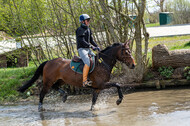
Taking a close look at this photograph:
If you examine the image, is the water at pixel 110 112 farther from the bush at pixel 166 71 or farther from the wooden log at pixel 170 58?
the wooden log at pixel 170 58

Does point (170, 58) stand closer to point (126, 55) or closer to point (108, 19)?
point (108, 19)

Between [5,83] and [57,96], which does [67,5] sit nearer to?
[57,96]

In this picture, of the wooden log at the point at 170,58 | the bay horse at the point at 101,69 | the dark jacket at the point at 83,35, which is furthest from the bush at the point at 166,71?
the dark jacket at the point at 83,35

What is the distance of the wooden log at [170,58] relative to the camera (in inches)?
392

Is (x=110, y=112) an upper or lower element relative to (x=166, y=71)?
lower

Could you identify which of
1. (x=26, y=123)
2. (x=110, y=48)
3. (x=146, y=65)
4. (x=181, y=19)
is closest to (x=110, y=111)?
(x=110, y=48)

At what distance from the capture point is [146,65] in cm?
1010

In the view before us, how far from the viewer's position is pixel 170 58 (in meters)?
10.1

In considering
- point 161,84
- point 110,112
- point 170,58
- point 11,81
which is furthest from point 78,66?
point 11,81

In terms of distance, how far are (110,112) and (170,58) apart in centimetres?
409

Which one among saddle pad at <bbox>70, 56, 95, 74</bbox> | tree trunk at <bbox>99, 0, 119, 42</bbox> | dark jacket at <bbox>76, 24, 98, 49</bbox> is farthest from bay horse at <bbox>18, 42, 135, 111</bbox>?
tree trunk at <bbox>99, 0, 119, 42</bbox>

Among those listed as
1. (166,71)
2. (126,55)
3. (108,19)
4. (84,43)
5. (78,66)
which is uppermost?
(108,19)

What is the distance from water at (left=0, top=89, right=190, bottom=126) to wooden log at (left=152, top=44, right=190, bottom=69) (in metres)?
1.25

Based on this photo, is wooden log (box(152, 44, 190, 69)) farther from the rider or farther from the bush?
the rider
